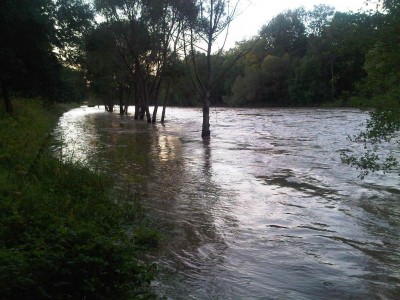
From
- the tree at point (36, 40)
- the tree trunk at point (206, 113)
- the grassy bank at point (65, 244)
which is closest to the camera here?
the grassy bank at point (65, 244)

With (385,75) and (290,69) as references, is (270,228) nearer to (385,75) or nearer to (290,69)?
(385,75)

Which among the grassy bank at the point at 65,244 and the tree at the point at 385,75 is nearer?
the grassy bank at the point at 65,244

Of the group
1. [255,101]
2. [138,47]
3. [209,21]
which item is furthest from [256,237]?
[255,101]

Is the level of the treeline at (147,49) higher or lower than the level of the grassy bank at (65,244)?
higher

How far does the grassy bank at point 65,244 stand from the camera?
169 inches

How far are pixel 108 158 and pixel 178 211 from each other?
8.86 m

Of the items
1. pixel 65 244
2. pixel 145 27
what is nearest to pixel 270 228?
pixel 65 244

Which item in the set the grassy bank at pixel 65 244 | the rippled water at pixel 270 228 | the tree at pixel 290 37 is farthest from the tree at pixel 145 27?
the tree at pixel 290 37

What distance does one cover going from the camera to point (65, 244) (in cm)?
492

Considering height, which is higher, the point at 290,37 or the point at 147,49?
the point at 290,37

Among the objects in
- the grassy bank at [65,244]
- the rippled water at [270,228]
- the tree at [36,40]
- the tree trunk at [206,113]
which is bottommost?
the rippled water at [270,228]

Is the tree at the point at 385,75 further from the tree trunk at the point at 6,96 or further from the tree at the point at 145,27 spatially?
the tree at the point at 145,27

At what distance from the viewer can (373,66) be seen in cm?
999

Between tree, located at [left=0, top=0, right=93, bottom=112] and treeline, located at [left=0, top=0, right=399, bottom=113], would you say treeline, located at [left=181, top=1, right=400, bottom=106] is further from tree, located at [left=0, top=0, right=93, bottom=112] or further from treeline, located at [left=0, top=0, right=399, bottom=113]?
tree, located at [left=0, top=0, right=93, bottom=112]
